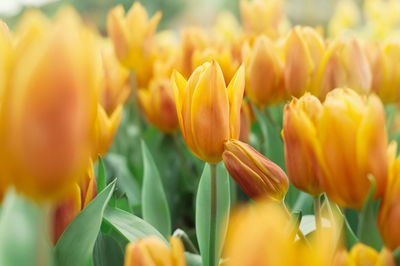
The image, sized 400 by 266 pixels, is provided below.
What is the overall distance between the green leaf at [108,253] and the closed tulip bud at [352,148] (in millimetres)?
232

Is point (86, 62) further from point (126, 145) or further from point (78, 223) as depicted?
point (126, 145)

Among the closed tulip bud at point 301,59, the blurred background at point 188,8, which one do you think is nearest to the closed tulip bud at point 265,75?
the closed tulip bud at point 301,59

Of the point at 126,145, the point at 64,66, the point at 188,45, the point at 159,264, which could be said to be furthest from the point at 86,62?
the point at 126,145

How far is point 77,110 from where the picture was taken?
0.69 feet

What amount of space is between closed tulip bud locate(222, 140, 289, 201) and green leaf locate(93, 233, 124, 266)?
153 millimetres

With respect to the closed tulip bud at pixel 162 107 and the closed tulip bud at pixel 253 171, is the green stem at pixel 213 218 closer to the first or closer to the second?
the closed tulip bud at pixel 253 171

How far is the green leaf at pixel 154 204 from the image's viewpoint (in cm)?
55

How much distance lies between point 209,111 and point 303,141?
9 cm

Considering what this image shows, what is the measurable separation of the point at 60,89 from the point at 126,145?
86 cm

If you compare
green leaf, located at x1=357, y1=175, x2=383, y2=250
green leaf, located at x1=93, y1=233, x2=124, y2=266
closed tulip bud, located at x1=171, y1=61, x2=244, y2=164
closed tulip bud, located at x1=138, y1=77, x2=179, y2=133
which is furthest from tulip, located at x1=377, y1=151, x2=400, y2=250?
closed tulip bud, located at x1=138, y1=77, x2=179, y2=133

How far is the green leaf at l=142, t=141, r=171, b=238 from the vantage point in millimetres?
555

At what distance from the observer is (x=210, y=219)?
462 mm

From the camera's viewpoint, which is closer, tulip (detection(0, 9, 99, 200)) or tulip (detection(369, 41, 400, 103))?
tulip (detection(0, 9, 99, 200))

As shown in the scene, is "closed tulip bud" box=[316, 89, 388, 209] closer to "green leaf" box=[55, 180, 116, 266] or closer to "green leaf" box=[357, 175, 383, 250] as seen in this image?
"green leaf" box=[357, 175, 383, 250]
